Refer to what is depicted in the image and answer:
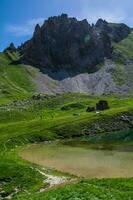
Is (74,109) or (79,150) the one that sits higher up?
(74,109)

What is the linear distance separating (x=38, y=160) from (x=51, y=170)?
14041mm

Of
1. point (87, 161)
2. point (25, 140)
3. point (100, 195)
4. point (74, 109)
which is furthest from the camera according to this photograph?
point (74, 109)

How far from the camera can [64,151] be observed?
90.1m

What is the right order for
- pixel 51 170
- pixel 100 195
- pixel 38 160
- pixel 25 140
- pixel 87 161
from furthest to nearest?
pixel 25 140 < pixel 38 160 < pixel 87 161 < pixel 51 170 < pixel 100 195

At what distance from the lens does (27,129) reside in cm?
12138

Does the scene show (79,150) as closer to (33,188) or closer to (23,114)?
(33,188)

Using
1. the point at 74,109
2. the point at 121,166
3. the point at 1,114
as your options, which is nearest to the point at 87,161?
the point at 121,166

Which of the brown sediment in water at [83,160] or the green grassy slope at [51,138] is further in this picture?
the brown sediment in water at [83,160]

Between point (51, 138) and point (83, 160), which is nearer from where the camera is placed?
point (83, 160)

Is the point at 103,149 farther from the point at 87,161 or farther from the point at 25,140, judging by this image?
the point at 25,140

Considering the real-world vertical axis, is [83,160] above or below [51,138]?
Answer: below

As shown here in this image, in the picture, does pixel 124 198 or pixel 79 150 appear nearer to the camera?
pixel 124 198

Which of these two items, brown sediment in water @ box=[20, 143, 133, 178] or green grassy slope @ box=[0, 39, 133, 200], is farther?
brown sediment in water @ box=[20, 143, 133, 178]

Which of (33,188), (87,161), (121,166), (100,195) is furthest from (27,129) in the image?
(100,195)
